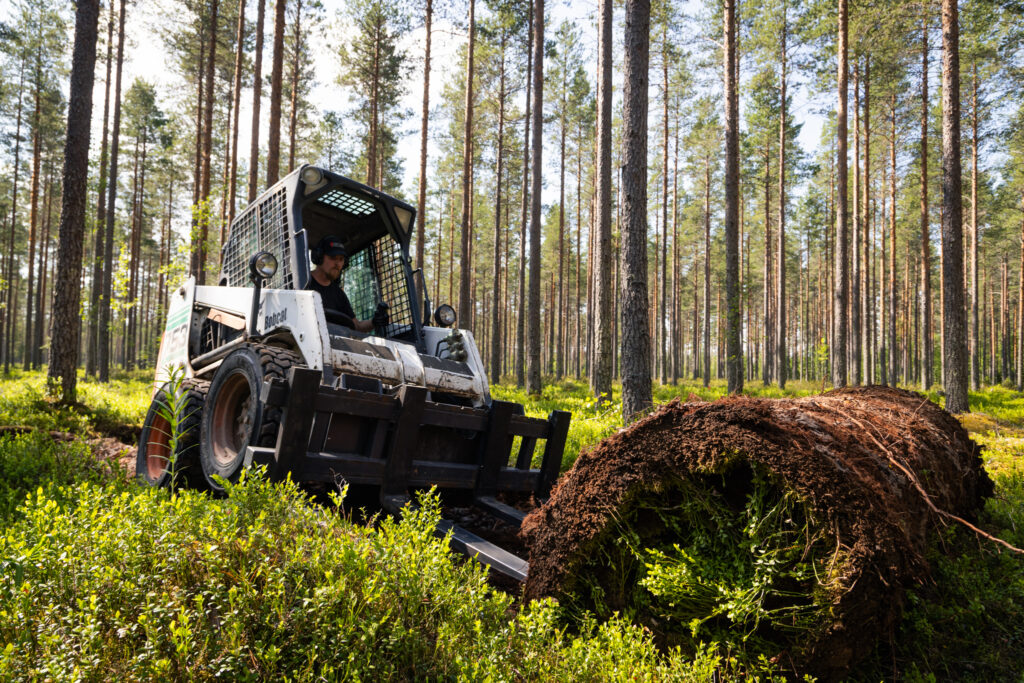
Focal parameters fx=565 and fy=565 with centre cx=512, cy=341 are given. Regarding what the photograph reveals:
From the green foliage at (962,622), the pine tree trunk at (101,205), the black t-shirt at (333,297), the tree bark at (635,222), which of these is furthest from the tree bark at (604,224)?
the pine tree trunk at (101,205)

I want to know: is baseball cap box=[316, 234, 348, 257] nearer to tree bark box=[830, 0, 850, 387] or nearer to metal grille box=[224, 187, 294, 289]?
metal grille box=[224, 187, 294, 289]

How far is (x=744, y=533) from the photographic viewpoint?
267 cm

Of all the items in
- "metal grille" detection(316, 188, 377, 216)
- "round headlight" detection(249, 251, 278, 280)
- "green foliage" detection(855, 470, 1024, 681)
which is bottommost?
"green foliage" detection(855, 470, 1024, 681)

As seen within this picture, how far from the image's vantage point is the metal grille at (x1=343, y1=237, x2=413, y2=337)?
660 cm

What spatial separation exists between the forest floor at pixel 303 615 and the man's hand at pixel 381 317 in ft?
10.8

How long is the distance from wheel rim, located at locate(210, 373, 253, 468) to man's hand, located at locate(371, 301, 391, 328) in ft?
6.04

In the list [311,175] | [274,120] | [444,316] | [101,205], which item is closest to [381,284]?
[444,316]

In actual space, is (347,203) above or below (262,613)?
above

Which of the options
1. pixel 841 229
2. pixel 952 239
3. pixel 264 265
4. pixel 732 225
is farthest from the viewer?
pixel 841 229

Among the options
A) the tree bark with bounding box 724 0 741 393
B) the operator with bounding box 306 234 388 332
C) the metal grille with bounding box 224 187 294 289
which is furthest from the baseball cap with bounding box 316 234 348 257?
the tree bark with bounding box 724 0 741 393

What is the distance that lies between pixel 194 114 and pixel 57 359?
69.1 ft

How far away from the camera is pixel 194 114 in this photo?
26031mm

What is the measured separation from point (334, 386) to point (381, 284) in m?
2.74

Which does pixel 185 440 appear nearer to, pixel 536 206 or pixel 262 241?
pixel 262 241
